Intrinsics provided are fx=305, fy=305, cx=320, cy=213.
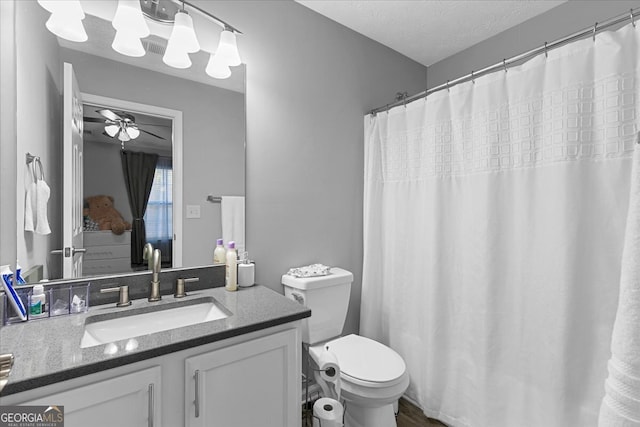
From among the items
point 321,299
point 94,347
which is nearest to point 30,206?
point 94,347

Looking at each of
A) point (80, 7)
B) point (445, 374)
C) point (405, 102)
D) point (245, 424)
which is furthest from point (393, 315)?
point (80, 7)

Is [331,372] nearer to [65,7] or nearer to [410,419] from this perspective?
[410,419]

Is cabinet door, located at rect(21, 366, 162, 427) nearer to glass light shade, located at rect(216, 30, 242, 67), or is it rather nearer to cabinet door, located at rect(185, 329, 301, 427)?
cabinet door, located at rect(185, 329, 301, 427)

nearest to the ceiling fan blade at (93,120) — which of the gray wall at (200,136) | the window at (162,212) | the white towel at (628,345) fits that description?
the gray wall at (200,136)

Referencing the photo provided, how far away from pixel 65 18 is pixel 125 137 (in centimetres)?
48

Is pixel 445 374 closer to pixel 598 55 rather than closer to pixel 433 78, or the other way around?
pixel 598 55

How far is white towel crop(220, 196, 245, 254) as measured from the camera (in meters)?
1.63

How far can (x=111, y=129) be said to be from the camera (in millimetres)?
1330

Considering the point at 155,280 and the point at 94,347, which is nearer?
the point at 94,347

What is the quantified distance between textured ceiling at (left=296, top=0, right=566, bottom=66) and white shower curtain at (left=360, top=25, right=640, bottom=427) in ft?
2.07

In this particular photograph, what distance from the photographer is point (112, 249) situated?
134 centimetres

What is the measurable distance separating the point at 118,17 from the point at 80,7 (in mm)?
132

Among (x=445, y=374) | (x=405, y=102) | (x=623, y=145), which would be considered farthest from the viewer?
(x=405, y=102)

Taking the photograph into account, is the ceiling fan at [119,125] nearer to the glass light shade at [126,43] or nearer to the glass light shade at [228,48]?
the glass light shade at [126,43]
